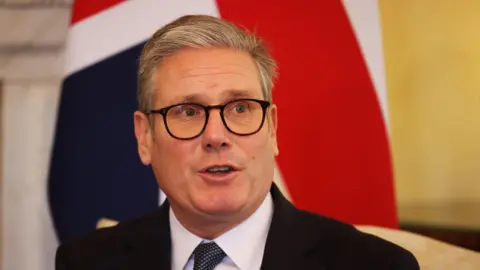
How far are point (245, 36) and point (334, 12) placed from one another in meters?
0.68

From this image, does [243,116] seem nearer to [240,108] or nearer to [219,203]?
[240,108]

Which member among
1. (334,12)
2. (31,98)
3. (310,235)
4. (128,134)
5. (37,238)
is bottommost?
(37,238)

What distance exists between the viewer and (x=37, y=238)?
196 centimetres

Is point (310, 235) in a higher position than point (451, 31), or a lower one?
lower

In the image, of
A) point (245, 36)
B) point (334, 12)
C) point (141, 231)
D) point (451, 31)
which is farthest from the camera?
point (451, 31)

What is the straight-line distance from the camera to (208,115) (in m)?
1.04

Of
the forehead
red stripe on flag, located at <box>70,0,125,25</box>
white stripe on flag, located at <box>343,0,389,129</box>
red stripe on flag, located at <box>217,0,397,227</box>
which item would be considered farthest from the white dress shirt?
red stripe on flag, located at <box>70,0,125,25</box>

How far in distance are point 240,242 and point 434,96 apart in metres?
1.06

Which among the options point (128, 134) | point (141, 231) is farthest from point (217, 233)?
point (128, 134)

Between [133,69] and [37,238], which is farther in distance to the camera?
[37,238]

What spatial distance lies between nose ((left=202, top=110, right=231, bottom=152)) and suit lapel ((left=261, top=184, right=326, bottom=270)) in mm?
217

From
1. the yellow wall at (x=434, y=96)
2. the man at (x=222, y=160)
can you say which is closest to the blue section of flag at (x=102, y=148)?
the man at (x=222, y=160)

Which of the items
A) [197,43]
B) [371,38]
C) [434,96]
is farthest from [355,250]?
[434,96]

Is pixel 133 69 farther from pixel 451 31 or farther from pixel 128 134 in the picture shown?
pixel 451 31
